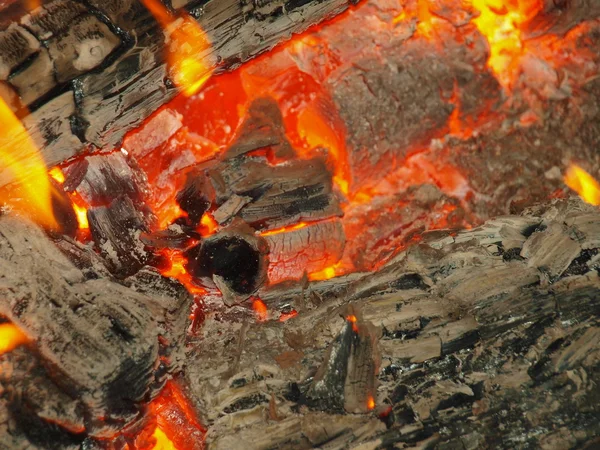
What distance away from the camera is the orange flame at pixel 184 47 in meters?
1.99

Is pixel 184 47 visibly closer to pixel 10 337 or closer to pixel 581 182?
pixel 10 337

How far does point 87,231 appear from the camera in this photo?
92.5 inches

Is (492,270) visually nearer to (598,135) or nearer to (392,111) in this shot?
(392,111)

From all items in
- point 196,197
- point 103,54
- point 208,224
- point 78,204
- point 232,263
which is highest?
point 103,54

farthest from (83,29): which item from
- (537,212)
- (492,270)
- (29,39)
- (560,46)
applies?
(560,46)

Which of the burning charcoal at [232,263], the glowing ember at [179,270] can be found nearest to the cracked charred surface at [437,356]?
the burning charcoal at [232,263]

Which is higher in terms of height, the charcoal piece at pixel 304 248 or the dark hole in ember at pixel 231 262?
the dark hole in ember at pixel 231 262

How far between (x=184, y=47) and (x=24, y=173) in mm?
850

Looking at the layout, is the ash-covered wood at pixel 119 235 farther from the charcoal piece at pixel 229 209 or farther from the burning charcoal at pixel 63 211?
the charcoal piece at pixel 229 209

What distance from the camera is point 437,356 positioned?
1779mm

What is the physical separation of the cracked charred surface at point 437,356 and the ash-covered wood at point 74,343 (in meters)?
0.19

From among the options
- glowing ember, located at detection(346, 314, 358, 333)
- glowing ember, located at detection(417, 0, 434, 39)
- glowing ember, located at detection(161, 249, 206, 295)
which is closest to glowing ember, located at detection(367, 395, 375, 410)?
glowing ember, located at detection(346, 314, 358, 333)

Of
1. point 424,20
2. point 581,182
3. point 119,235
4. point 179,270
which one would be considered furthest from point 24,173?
point 581,182

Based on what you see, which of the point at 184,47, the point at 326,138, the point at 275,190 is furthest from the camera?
the point at 326,138
